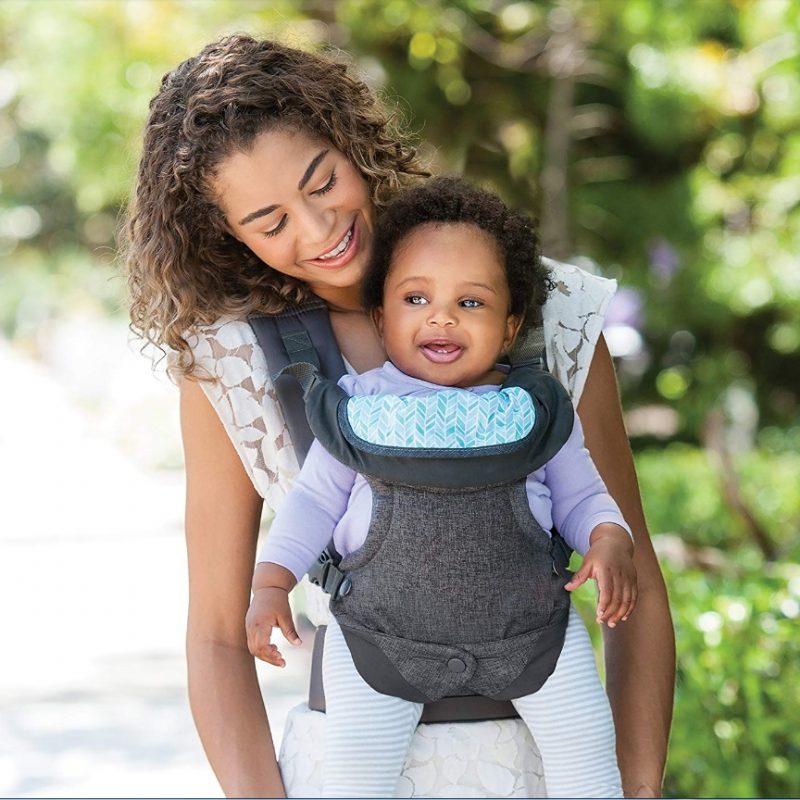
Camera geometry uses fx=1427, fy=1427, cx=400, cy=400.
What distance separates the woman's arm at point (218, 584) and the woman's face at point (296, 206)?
0.27 metres

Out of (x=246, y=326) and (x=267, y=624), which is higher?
(x=246, y=326)

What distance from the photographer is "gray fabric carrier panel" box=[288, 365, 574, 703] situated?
6.59 feet

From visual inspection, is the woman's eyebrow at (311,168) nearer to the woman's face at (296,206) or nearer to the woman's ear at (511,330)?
the woman's face at (296,206)

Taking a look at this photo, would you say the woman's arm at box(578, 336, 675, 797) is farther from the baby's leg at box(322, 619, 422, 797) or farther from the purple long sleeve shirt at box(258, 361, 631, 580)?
the baby's leg at box(322, 619, 422, 797)

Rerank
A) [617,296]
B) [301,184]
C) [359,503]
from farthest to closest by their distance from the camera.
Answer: [617,296], [301,184], [359,503]

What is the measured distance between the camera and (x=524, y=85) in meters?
10.7

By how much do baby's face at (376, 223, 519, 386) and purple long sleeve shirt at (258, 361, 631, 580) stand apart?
41mm

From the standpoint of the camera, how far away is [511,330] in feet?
7.43

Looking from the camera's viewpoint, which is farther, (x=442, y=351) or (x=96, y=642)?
(x=96, y=642)

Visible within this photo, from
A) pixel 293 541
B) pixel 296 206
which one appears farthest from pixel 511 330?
pixel 293 541

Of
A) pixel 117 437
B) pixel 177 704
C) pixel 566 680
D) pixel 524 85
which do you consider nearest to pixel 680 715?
pixel 566 680

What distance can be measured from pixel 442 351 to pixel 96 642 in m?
6.60

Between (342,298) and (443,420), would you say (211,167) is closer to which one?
(342,298)

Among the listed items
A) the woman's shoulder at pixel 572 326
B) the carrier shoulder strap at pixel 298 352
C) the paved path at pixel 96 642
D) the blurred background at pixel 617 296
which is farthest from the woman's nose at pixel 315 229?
the blurred background at pixel 617 296
